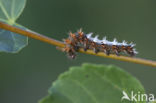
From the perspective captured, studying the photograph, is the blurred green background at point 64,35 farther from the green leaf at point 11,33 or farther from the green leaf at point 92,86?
the green leaf at point 92,86

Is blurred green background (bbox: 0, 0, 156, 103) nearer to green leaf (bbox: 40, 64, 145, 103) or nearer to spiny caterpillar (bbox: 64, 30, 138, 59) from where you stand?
spiny caterpillar (bbox: 64, 30, 138, 59)

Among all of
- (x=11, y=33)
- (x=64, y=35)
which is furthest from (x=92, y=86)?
(x=64, y=35)

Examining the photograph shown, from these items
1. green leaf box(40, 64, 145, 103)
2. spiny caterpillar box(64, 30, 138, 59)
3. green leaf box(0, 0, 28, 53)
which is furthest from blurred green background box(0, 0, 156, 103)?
green leaf box(40, 64, 145, 103)

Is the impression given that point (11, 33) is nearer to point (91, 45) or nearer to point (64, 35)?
point (91, 45)

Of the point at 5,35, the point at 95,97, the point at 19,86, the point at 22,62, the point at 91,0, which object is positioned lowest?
the point at 95,97

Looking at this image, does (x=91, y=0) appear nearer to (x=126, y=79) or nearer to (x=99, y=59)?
(x=99, y=59)

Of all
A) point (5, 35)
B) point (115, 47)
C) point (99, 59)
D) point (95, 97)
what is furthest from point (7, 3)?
point (99, 59)
